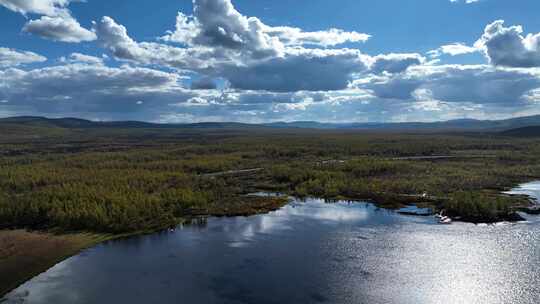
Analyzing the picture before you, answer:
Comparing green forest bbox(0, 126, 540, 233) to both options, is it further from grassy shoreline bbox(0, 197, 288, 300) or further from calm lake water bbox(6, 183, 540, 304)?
calm lake water bbox(6, 183, 540, 304)

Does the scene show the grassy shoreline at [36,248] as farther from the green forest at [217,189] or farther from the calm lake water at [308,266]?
the green forest at [217,189]

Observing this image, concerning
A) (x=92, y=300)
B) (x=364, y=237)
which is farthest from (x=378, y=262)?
(x=92, y=300)

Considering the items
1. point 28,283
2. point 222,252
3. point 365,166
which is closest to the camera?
point 28,283

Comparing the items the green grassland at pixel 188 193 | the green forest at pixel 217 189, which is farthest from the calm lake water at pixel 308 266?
the green forest at pixel 217 189

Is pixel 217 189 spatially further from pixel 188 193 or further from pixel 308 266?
pixel 308 266

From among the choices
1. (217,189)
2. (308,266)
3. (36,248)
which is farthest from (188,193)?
(308,266)

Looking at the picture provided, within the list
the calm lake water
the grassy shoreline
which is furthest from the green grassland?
the calm lake water

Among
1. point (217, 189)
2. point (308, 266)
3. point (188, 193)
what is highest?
point (188, 193)

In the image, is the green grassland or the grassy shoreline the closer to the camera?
the grassy shoreline

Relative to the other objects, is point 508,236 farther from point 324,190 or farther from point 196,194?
point 196,194
